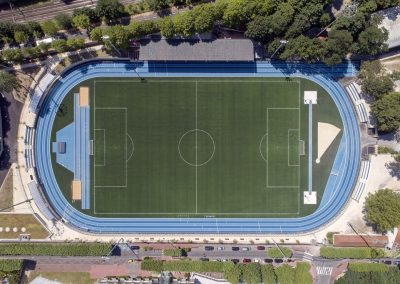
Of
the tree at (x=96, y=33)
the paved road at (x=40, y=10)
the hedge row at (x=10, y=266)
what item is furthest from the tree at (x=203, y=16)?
the hedge row at (x=10, y=266)

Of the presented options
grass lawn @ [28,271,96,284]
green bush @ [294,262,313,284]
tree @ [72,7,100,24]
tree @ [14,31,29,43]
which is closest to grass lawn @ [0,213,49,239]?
grass lawn @ [28,271,96,284]

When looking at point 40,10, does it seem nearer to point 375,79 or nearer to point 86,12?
point 86,12

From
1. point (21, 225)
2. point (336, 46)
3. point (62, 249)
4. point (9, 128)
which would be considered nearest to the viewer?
point (336, 46)

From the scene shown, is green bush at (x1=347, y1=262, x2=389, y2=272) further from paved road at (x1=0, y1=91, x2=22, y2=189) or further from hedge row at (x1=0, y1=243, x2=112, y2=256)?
paved road at (x1=0, y1=91, x2=22, y2=189)

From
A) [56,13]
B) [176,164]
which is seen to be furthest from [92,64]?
[176,164]

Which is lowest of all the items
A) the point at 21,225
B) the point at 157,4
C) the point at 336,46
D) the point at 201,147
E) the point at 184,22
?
the point at 21,225

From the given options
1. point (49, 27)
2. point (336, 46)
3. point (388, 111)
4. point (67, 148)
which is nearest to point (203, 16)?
point (336, 46)

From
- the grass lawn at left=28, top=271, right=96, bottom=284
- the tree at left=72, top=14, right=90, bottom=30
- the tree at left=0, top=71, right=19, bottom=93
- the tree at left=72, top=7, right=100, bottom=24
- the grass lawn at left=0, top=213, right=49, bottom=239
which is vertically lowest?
the grass lawn at left=28, top=271, right=96, bottom=284

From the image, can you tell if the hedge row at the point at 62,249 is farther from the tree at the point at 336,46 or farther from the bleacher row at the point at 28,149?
the tree at the point at 336,46
